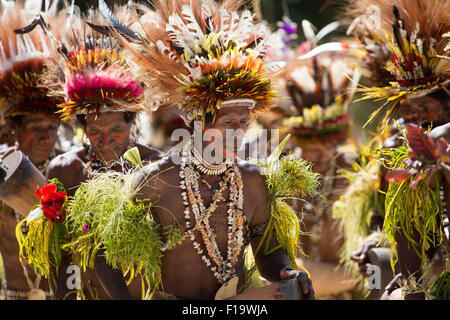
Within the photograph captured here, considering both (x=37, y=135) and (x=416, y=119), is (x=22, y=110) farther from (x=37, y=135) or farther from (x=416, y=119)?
(x=416, y=119)

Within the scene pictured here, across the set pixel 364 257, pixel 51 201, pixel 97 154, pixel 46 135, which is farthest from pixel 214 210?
pixel 46 135

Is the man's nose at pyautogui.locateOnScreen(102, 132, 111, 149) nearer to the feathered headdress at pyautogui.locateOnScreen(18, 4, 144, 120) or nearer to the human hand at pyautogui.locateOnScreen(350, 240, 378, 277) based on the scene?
the feathered headdress at pyautogui.locateOnScreen(18, 4, 144, 120)

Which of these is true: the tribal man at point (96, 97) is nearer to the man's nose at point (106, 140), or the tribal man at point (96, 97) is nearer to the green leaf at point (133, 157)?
the man's nose at point (106, 140)

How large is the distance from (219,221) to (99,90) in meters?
1.26

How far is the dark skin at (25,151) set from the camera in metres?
4.75

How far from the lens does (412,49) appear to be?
3.65m

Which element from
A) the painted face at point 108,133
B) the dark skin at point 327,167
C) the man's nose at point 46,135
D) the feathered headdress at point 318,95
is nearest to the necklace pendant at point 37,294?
the man's nose at point 46,135

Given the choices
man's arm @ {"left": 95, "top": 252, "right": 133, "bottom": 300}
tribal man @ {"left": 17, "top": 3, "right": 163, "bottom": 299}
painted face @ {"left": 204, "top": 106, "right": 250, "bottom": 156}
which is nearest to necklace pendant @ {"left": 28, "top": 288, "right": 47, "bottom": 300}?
tribal man @ {"left": 17, "top": 3, "right": 163, "bottom": 299}

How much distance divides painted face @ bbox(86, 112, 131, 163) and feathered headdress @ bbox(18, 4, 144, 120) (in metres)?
0.06

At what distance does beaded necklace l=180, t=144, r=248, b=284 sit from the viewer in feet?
10.4

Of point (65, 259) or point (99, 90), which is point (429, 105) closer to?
point (99, 90)

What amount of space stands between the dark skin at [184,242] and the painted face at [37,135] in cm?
182

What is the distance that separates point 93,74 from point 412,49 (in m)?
1.99

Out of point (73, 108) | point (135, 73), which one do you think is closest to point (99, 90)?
point (73, 108)
